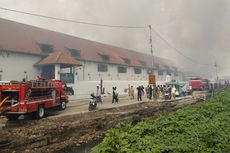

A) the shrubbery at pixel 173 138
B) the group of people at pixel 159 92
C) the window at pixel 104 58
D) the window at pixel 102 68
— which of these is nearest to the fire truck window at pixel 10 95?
the shrubbery at pixel 173 138

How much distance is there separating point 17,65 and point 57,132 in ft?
71.1

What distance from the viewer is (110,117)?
17484 millimetres

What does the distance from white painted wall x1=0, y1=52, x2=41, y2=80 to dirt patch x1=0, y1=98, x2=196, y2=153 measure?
1722 cm

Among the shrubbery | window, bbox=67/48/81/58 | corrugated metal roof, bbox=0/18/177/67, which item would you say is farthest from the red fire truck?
window, bbox=67/48/81/58

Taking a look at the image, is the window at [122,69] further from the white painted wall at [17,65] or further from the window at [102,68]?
the white painted wall at [17,65]

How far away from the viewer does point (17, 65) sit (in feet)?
105

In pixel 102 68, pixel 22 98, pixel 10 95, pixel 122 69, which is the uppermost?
pixel 122 69

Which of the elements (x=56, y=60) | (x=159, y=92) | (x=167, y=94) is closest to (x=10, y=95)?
(x=56, y=60)

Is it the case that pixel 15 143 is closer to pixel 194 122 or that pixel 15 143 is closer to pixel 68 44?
pixel 194 122

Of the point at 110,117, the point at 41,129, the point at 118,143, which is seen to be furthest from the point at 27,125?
the point at 118,143

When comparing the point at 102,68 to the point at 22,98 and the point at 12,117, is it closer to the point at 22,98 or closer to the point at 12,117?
the point at 12,117

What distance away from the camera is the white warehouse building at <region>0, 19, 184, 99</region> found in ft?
102

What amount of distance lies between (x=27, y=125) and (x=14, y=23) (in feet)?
94.5

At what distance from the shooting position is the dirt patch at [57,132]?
1107 cm
